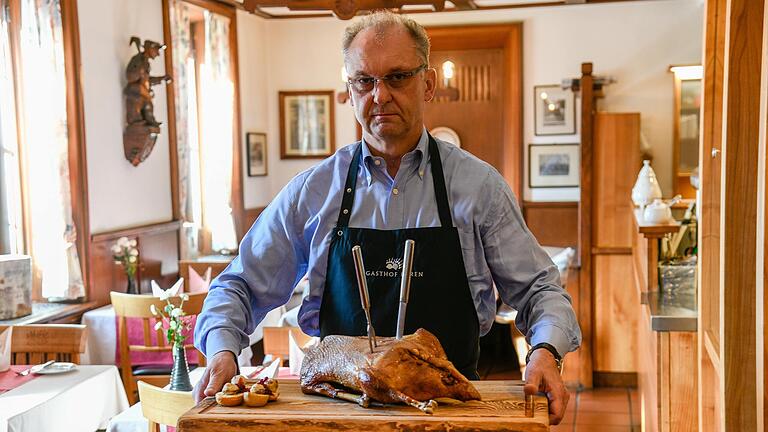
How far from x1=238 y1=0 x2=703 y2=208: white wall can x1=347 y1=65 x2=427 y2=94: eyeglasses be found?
Result: 6.77 metres

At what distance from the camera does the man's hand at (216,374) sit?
5.53 feet

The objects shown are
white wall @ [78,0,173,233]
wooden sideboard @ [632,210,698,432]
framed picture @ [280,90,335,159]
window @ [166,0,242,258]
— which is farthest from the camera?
framed picture @ [280,90,335,159]

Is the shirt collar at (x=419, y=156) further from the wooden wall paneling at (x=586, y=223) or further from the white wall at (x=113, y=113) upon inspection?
the wooden wall paneling at (x=586, y=223)

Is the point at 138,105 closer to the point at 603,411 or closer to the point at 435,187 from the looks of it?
the point at 603,411

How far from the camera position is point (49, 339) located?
14.7ft

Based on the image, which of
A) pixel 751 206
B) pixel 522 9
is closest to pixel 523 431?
pixel 751 206

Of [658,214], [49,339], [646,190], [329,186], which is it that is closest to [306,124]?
[646,190]

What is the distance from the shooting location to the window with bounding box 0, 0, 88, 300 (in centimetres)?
575

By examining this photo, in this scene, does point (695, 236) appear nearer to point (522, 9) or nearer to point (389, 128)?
point (389, 128)

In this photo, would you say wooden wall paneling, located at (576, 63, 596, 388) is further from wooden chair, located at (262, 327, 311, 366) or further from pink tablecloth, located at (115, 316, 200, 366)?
pink tablecloth, located at (115, 316, 200, 366)

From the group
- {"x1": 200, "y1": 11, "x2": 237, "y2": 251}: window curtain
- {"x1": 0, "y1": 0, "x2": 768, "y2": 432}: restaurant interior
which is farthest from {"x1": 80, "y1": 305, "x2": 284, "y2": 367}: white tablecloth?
{"x1": 200, "y1": 11, "x2": 237, "y2": 251}: window curtain

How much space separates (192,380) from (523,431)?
3.09 metres

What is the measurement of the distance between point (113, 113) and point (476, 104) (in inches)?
158

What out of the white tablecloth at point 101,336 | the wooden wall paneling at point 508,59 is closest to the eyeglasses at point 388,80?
the white tablecloth at point 101,336
